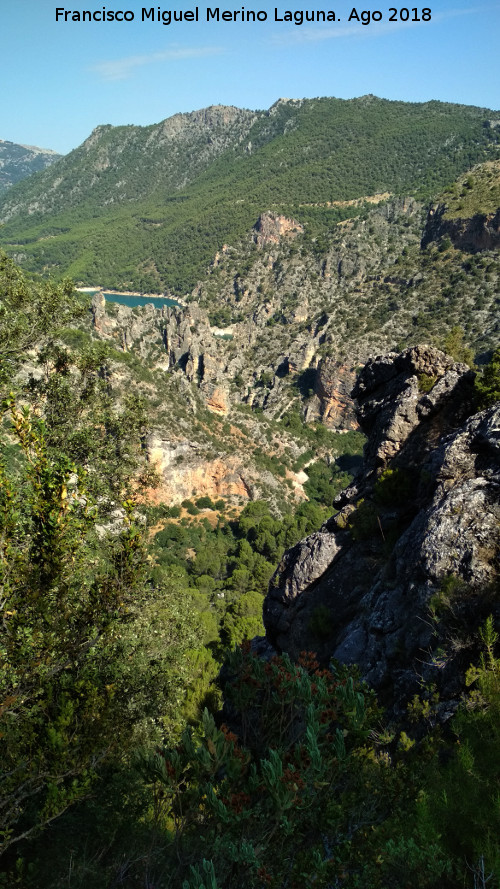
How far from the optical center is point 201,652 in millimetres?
27422

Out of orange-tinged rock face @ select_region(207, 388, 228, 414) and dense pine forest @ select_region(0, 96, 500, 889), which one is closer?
dense pine forest @ select_region(0, 96, 500, 889)

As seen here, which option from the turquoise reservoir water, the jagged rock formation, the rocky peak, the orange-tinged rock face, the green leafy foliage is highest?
the rocky peak

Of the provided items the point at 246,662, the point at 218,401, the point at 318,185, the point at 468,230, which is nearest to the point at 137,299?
the point at 318,185

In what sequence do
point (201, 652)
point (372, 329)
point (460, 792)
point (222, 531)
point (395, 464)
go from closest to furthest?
point (460, 792) < point (395, 464) < point (201, 652) < point (222, 531) < point (372, 329)

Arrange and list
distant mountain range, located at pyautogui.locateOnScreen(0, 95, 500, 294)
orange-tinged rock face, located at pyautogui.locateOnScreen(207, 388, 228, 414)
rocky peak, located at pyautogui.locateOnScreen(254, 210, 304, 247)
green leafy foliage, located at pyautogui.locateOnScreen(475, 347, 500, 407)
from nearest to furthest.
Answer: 1. green leafy foliage, located at pyautogui.locateOnScreen(475, 347, 500, 407)
2. orange-tinged rock face, located at pyautogui.locateOnScreen(207, 388, 228, 414)
3. distant mountain range, located at pyautogui.locateOnScreen(0, 95, 500, 294)
4. rocky peak, located at pyautogui.locateOnScreen(254, 210, 304, 247)

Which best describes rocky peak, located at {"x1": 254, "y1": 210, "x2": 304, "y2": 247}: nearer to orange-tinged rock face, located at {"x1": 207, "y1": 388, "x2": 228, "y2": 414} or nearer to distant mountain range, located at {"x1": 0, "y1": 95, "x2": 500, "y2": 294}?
distant mountain range, located at {"x1": 0, "y1": 95, "x2": 500, "y2": 294}

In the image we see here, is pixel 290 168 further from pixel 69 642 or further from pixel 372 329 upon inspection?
pixel 69 642

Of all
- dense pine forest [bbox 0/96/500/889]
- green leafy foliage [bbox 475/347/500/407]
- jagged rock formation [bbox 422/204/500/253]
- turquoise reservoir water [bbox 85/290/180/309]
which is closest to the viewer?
dense pine forest [bbox 0/96/500/889]

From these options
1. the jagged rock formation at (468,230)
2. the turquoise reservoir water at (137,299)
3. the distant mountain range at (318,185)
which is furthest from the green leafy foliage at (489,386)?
the turquoise reservoir water at (137,299)

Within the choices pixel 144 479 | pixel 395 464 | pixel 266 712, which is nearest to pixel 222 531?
pixel 395 464

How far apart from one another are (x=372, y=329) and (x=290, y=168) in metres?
126

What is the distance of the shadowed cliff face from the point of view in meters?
9.96

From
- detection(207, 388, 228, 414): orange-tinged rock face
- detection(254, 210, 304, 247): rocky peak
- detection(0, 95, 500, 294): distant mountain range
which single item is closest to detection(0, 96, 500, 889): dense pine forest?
detection(207, 388, 228, 414): orange-tinged rock face

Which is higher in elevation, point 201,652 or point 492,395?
point 492,395
